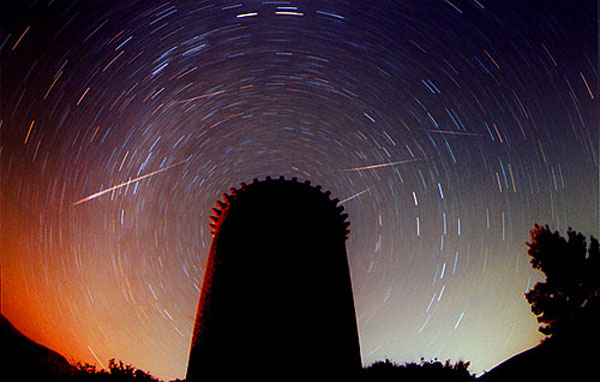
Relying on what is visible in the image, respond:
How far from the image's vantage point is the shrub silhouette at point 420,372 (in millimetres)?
21625

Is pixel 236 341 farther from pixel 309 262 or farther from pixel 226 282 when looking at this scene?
pixel 309 262

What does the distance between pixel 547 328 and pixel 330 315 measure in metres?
14.3

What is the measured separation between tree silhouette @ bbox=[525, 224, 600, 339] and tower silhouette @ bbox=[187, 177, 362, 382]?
43.7ft

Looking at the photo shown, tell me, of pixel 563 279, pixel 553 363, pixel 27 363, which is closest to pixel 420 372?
pixel 563 279

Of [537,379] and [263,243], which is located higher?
[263,243]

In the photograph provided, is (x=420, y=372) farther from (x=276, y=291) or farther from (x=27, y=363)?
(x=27, y=363)

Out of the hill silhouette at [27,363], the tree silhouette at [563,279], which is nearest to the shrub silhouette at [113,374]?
the hill silhouette at [27,363]

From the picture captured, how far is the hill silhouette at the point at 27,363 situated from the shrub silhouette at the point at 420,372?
21.2 metres

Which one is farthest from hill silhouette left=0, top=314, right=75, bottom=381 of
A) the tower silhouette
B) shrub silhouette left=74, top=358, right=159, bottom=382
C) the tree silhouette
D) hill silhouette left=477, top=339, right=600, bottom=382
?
the tree silhouette

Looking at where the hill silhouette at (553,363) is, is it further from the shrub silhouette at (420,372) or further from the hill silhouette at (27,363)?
the hill silhouette at (27,363)

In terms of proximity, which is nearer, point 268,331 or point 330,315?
point 268,331

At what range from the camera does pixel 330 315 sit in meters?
9.52

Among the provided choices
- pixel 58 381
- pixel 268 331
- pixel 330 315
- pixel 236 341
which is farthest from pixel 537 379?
pixel 58 381

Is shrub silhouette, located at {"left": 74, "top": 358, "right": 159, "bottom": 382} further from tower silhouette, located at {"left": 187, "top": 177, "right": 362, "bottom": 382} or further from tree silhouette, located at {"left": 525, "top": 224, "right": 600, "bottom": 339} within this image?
tree silhouette, located at {"left": 525, "top": 224, "right": 600, "bottom": 339}
